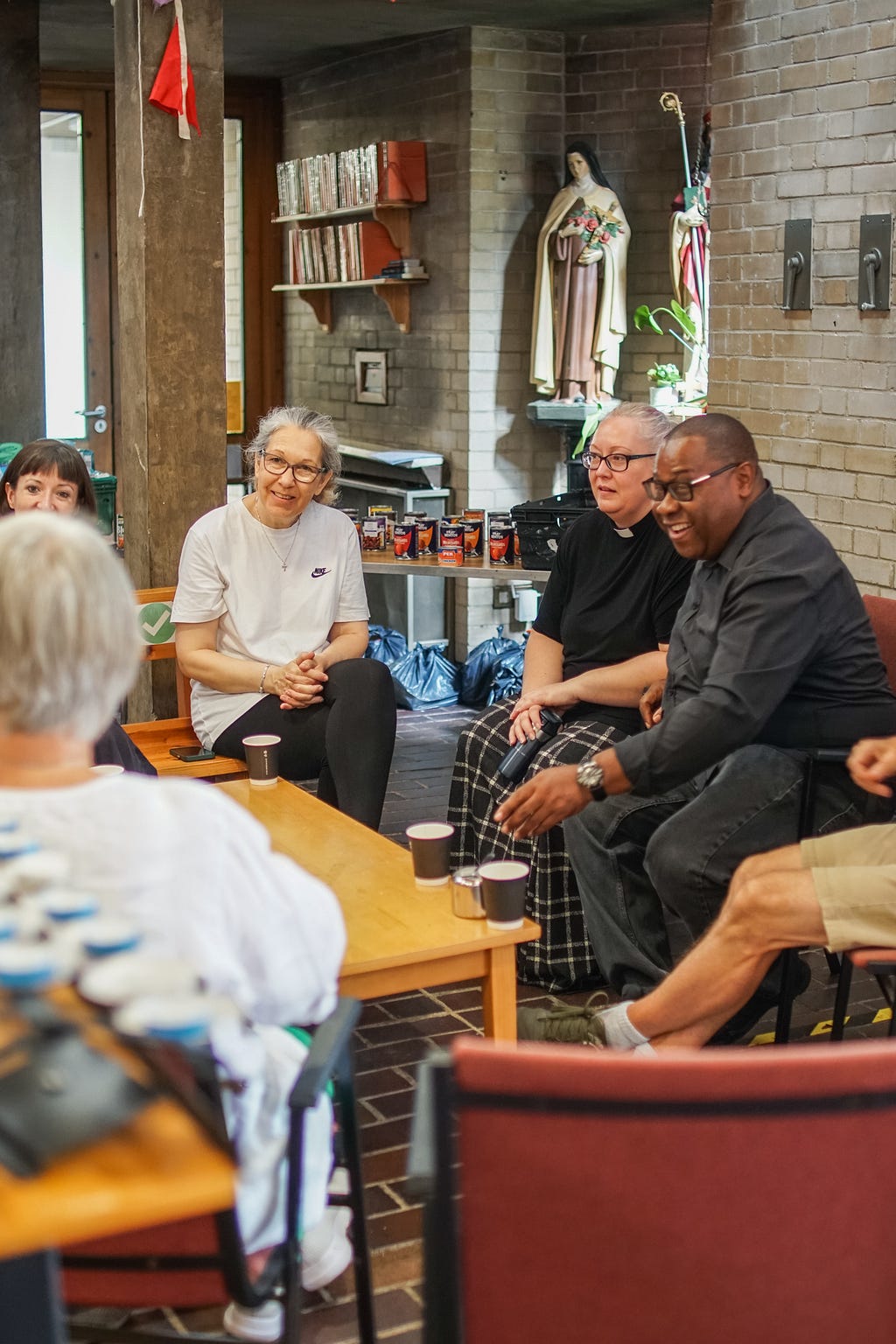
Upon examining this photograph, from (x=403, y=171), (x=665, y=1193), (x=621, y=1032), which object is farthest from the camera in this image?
(x=403, y=171)

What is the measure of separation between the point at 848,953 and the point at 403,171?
5679 mm

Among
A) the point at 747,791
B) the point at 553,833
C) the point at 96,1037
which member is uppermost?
the point at 96,1037

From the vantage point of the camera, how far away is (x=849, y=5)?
466cm

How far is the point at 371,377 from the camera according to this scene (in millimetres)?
8242

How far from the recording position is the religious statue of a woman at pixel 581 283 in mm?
6891

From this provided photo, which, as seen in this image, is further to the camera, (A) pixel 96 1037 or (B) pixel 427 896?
(B) pixel 427 896

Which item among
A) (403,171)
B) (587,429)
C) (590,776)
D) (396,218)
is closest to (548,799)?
(590,776)

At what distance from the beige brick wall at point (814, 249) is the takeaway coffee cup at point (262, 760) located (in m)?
2.19

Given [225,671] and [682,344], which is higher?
[682,344]

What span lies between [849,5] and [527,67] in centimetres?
266

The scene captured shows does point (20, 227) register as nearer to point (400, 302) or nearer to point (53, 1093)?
point (400, 302)

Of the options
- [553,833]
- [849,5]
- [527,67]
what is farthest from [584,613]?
[527,67]

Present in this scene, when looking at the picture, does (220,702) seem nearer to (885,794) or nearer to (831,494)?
(885,794)

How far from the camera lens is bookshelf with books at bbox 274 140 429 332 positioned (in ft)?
24.3
